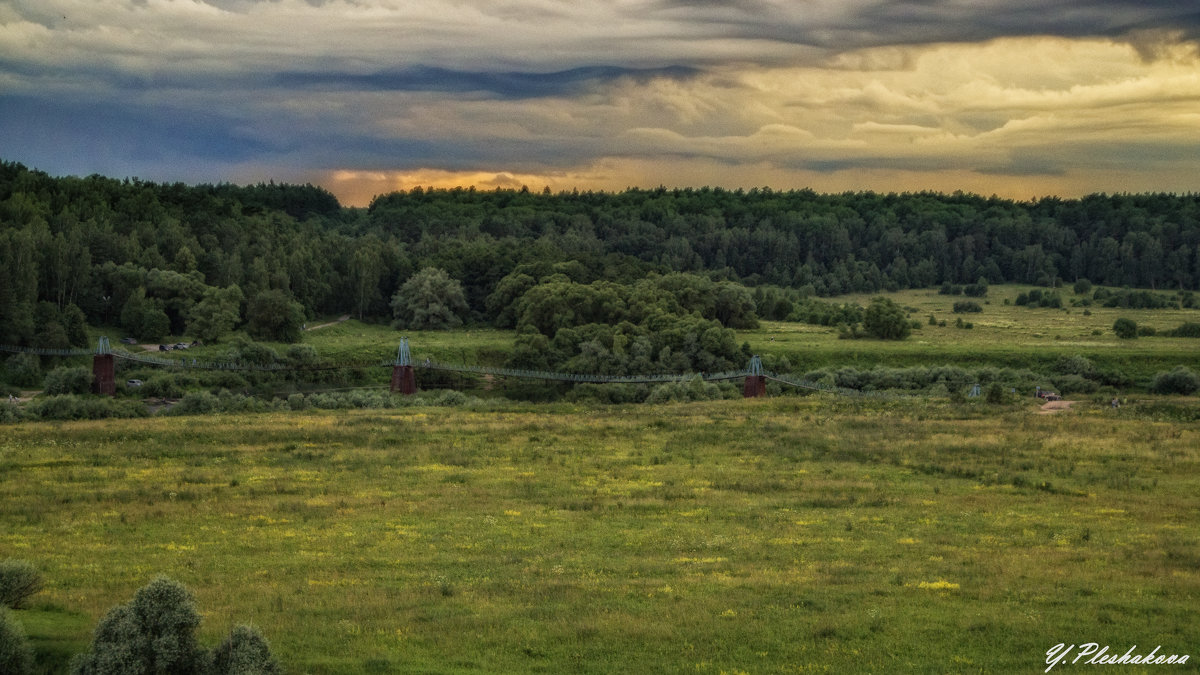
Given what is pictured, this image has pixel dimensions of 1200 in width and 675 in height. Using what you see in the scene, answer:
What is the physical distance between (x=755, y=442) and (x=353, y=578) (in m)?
27.9

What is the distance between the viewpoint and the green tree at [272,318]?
118375 mm

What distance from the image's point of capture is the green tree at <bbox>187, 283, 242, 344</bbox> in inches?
4564

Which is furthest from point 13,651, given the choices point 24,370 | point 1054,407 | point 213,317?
point 213,317

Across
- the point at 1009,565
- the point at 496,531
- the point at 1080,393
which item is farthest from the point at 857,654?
the point at 1080,393

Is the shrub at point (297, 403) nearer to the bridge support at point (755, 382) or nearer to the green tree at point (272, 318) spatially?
the bridge support at point (755, 382)

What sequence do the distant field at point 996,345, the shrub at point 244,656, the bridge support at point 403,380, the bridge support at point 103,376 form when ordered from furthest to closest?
the distant field at point 996,345 → the bridge support at point 403,380 → the bridge support at point 103,376 → the shrub at point 244,656

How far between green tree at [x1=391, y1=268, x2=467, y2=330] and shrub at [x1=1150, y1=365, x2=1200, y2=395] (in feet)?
271

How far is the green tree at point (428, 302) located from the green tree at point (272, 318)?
2210 centimetres

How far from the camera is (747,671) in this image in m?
19.6

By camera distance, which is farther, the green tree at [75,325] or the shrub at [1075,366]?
the green tree at [75,325]

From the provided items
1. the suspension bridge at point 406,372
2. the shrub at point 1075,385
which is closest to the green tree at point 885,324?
the suspension bridge at point 406,372

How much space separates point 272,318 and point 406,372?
31.8m

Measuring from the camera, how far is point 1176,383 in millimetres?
85312

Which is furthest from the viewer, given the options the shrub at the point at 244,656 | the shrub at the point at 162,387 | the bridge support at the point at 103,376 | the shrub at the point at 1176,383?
the shrub at the point at 162,387
